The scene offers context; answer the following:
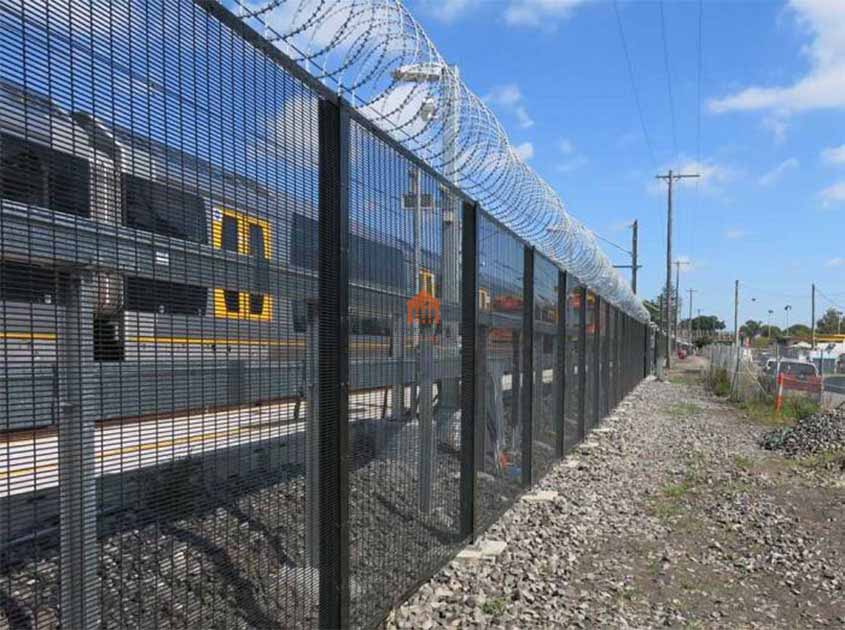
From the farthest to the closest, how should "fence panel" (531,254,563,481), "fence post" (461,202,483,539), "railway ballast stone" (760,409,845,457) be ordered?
"railway ballast stone" (760,409,845,457)
"fence panel" (531,254,563,481)
"fence post" (461,202,483,539)

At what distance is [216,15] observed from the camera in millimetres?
2520

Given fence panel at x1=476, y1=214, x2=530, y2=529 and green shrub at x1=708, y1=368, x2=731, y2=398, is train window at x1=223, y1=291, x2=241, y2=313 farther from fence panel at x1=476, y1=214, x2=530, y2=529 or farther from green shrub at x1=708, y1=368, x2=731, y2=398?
green shrub at x1=708, y1=368, x2=731, y2=398

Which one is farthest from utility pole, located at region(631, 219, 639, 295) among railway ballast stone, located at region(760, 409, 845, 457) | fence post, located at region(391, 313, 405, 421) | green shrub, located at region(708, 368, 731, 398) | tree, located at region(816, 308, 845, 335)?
tree, located at region(816, 308, 845, 335)

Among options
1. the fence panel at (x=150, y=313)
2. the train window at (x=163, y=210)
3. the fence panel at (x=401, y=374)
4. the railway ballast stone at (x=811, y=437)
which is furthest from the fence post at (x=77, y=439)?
the railway ballast stone at (x=811, y=437)

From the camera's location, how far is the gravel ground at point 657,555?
483cm

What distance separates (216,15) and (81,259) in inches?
37.3

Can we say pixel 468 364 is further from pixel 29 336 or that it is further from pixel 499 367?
pixel 29 336

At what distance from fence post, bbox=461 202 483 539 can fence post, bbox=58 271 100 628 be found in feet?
11.8

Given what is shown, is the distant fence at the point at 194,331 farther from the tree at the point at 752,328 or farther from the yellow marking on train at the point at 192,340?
the tree at the point at 752,328

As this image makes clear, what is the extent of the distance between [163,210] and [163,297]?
25cm

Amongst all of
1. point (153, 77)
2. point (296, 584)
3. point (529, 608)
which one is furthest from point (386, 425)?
point (153, 77)

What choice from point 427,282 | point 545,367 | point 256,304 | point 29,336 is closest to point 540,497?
point 545,367

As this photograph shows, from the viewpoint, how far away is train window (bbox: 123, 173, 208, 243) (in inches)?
86.6

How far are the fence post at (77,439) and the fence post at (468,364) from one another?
3.60 metres
